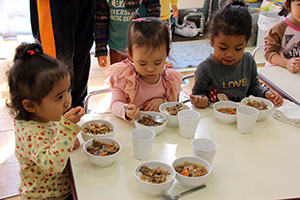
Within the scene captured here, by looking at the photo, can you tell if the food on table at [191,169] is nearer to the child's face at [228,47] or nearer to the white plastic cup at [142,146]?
the white plastic cup at [142,146]

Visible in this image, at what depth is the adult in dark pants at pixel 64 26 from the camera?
2.14 metres

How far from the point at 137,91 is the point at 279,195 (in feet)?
2.97

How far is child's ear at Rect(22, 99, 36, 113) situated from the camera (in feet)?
4.11

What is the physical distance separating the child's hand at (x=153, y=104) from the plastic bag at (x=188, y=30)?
3.74 m

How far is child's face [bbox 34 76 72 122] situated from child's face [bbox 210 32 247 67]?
2.93ft

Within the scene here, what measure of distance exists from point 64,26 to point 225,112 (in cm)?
124

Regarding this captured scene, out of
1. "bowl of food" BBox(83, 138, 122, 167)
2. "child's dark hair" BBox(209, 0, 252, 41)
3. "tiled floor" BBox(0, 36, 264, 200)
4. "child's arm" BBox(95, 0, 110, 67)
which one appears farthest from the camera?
"child's arm" BBox(95, 0, 110, 67)

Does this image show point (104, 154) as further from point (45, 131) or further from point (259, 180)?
point (259, 180)

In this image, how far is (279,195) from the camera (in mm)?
1117

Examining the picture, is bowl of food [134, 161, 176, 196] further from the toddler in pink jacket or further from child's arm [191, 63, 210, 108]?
child's arm [191, 63, 210, 108]

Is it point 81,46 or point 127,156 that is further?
point 81,46

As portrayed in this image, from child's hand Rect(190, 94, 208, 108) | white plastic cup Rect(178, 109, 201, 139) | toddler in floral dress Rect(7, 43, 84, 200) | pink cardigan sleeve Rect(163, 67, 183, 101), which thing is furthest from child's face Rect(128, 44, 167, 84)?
toddler in floral dress Rect(7, 43, 84, 200)

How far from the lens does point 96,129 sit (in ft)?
4.58

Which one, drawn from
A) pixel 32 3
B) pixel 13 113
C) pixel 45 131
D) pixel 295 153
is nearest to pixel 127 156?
pixel 45 131
